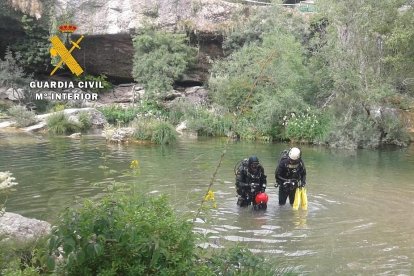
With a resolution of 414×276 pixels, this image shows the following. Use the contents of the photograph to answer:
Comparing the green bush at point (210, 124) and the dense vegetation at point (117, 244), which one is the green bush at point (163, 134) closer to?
the green bush at point (210, 124)

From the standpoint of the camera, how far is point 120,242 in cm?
343

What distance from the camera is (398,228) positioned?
26.9 ft

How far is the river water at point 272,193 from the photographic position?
683cm

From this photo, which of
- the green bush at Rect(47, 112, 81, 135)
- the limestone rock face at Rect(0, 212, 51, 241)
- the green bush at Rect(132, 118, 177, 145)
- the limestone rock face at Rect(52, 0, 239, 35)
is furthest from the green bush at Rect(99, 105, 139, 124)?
the limestone rock face at Rect(0, 212, 51, 241)

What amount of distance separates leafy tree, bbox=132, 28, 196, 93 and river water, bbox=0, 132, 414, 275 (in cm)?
692

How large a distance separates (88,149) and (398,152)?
10.8 meters

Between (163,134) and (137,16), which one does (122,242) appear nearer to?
(163,134)

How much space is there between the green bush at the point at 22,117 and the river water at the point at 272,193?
3512 millimetres

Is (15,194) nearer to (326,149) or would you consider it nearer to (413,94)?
(326,149)

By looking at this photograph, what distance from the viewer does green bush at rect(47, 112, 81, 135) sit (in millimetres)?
21406

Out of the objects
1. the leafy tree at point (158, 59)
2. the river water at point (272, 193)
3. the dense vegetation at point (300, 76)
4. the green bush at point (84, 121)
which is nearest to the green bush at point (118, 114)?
the dense vegetation at point (300, 76)

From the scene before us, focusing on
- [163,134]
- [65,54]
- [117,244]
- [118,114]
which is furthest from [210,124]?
[117,244]

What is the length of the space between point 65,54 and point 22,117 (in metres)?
6.37

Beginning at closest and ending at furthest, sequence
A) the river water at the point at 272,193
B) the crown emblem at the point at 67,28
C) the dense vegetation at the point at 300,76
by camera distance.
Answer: the river water at the point at 272,193, the dense vegetation at the point at 300,76, the crown emblem at the point at 67,28
